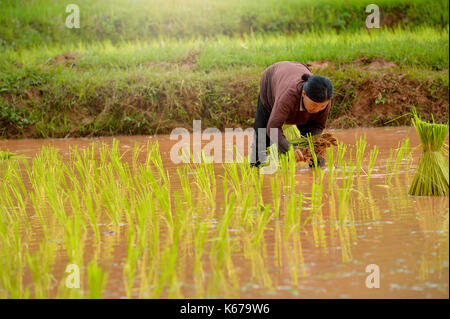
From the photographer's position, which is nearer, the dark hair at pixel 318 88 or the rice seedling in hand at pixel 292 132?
the dark hair at pixel 318 88

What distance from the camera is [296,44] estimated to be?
34.2 ft

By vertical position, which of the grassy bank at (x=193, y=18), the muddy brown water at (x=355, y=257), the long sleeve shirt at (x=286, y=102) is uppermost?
the grassy bank at (x=193, y=18)

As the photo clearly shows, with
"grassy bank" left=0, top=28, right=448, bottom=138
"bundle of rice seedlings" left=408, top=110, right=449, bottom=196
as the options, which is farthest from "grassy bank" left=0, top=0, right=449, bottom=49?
"bundle of rice seedlings" left=408, top=110, right=449, bottom=196

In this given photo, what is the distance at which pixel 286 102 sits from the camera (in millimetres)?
4523

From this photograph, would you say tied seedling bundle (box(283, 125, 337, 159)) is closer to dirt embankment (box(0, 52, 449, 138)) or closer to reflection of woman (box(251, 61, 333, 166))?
reflection of woman (box(251, 61, 333, 166))

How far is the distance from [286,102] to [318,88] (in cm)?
32

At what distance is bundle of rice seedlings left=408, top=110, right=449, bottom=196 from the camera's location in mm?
3768

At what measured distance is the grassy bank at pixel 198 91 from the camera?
348 inches

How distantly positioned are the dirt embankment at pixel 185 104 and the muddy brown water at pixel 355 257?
5069 millimetres

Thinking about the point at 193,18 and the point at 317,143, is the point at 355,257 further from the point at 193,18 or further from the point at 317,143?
the point at 193,18

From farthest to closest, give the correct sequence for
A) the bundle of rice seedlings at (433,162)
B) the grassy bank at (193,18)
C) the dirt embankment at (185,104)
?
1. the grassy bank at (193,18)
2. the dirt embankment at (185,104)
3. the bundle of rice seedlings at (433,162)

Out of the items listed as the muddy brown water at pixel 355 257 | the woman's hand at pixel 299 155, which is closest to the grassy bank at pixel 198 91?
the woman's hand at pixel 299 155

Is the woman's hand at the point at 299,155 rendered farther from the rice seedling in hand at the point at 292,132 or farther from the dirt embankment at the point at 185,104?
the dirt embankment at the point at 185,104

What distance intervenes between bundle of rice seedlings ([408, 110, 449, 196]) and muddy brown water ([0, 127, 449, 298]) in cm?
8
